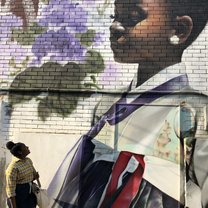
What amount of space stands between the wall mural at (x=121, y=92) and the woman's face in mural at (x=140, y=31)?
0.05ft

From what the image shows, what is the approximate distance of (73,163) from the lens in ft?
20.9

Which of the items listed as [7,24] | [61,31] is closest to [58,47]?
[61,31]

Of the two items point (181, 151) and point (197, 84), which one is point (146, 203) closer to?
point (181, 151)

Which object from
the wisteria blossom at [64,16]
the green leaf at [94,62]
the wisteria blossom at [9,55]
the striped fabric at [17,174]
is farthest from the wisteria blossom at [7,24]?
the striped fabric at [17,174]

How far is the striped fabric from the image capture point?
509 cm

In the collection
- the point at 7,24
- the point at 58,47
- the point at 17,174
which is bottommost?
the point at 17,174

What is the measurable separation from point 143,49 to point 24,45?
1956 mm

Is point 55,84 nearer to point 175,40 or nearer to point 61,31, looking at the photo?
point 61,31

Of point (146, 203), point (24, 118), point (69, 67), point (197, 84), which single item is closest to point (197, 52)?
point (197, 84)

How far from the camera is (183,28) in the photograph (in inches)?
257

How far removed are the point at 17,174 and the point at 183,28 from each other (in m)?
3.40

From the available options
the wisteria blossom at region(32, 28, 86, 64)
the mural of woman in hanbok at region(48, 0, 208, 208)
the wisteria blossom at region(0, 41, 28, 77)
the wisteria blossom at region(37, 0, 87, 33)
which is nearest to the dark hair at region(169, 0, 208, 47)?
the mural of woman in hanbok at region(48, 0, 208, 208)

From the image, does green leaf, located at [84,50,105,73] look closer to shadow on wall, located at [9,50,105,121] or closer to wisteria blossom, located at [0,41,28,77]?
shadow on wall, located at [9,50,105,121]

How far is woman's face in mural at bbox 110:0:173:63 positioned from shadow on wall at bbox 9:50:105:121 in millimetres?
437
